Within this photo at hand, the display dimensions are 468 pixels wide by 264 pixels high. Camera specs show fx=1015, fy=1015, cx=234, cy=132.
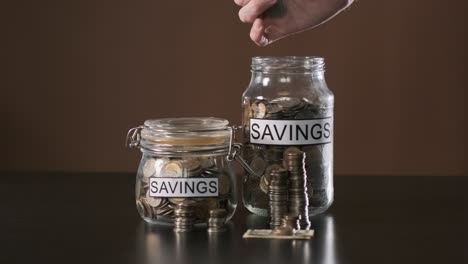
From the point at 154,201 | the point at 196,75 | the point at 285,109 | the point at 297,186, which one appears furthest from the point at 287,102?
the point at 196,75

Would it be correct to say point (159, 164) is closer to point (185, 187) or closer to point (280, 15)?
point (185, 187)

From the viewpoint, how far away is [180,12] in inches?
152

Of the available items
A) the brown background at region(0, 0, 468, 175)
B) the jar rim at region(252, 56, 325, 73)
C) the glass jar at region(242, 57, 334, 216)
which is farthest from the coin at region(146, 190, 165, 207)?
the brown background at region(0, 0, 468, 175)

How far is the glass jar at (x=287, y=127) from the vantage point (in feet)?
4.76

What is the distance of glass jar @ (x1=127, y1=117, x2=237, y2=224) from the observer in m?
1.39

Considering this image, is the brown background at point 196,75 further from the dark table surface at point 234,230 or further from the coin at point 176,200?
the coin at point 176,200

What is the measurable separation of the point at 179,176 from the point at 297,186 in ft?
0.53

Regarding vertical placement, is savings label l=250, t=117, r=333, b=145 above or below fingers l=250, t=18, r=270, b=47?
below

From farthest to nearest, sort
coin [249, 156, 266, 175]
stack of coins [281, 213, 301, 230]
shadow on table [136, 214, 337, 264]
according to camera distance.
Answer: coin [249, 156, 266, 175] < stack of coins [281, 213, 301, 230] < shadow on table [136, 214, 337, 264]

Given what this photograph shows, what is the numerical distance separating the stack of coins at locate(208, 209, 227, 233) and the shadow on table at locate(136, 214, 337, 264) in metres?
0.01

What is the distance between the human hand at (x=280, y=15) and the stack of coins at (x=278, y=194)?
363 mm

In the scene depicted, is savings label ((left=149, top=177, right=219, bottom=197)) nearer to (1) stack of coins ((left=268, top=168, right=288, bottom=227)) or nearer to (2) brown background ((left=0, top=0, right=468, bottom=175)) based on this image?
(1) stack of coins ((left=268, top=168, right=288, bottom=227))

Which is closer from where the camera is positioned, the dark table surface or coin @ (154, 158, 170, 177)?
the dark table surface
